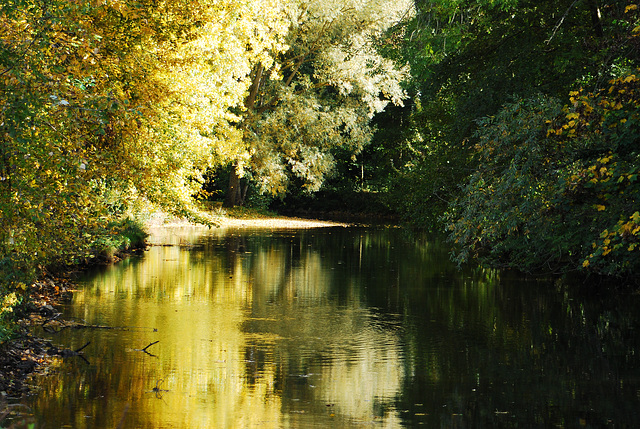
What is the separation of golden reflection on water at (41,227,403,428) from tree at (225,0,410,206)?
22.8 metres

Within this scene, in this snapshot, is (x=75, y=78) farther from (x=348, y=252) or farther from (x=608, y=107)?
(x=348, y=252)

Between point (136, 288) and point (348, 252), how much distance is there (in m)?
12.0

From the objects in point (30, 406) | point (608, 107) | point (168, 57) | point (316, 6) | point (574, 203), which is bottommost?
point (30, 406)

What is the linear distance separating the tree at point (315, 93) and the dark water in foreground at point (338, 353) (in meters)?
22.2

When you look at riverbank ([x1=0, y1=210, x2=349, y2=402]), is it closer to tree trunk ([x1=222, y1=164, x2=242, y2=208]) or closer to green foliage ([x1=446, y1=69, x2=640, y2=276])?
green foliage ([x1=446, y1=69, x2=640, y2=276])

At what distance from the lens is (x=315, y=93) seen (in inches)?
1806

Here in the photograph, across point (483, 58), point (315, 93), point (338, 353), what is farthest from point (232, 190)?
point (338, 353)

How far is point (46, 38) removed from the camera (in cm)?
789

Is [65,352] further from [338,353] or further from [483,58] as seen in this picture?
[483,58]

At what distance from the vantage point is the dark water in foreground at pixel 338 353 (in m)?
8.73

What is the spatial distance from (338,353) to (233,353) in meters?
1.55

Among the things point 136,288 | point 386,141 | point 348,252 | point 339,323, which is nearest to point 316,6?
point 386,141

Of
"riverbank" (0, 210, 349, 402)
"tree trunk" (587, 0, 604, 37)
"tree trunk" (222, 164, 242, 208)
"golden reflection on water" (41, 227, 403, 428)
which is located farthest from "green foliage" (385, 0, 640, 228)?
"tree trunk" (222, 164, 242, 208)

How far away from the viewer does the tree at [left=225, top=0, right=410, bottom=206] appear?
1671 inches
